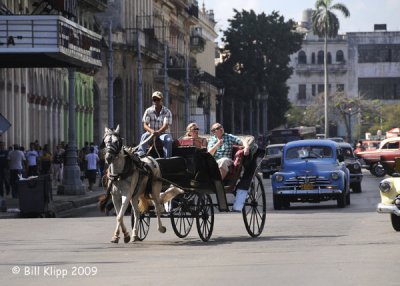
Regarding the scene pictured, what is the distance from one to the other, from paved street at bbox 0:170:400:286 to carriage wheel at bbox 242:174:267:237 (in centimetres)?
29

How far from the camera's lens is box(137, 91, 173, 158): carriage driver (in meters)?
22.6

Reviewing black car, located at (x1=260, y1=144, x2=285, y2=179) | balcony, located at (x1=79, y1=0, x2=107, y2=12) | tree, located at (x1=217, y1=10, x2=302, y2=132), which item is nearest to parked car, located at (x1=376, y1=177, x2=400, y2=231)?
black car, located at (x1=260, y1=144, x2=285, y2=179)

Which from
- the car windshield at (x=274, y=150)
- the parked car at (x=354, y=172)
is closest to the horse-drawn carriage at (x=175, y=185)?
the parked car at (x=354, y=172)

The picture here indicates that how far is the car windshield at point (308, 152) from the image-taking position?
36.4 meters

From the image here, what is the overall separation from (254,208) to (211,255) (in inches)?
156

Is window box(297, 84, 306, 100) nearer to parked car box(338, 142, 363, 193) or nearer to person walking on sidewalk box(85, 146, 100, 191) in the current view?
person walking on sidewalk box(85, 146, 100, 191)

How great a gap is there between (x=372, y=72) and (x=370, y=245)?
165 metres

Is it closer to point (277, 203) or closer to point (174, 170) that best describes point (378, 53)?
point (277, 203)

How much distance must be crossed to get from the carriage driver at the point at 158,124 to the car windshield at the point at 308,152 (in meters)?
13.5

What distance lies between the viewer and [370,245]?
20625 mm

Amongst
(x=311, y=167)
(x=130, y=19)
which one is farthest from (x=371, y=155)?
(x=311, y=167)

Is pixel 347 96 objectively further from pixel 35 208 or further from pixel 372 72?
pixel 35 208

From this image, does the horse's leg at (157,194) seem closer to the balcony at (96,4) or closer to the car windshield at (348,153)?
the car windshield at (348,153)

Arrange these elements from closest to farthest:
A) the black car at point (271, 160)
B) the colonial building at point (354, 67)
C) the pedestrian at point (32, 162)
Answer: the pedestrian at point (32, 162) → the black car at point (271, 160) → the colonial building at point (354, 67)
